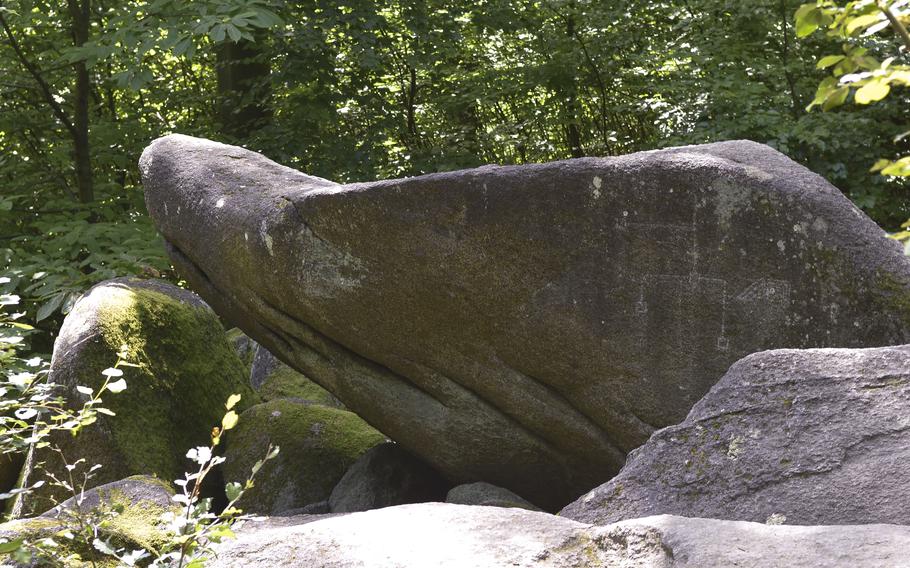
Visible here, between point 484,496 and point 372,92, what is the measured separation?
699cm

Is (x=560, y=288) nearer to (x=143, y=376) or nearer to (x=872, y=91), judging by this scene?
(x=143, y=376)

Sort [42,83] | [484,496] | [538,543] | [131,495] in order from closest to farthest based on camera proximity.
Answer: [538,543] < [131,495] < [484,496] < [42,83]

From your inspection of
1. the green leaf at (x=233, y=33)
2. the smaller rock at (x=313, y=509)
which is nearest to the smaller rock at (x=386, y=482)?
the smaller rock at (x=313, y=509)

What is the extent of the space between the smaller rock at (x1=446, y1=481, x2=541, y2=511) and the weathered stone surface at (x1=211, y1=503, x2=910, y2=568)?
87.0 inches

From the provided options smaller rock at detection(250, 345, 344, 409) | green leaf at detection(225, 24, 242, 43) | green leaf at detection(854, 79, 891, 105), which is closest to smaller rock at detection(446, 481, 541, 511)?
smaller rock at detection(250, 345, 344, 409)

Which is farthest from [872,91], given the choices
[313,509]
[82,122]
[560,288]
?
[82,122]

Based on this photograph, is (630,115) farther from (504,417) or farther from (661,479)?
(661,479)

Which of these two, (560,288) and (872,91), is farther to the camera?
(560,288)

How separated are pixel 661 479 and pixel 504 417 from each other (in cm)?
179

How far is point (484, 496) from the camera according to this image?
531 cm

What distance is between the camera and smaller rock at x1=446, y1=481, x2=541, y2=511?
17.3 ft

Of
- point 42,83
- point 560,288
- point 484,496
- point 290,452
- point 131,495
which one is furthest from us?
point 42,83

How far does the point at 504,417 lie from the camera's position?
534 centimetres

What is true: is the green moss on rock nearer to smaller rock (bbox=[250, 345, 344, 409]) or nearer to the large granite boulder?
smaller rock (bbox=[250, 345, 344, 409])
